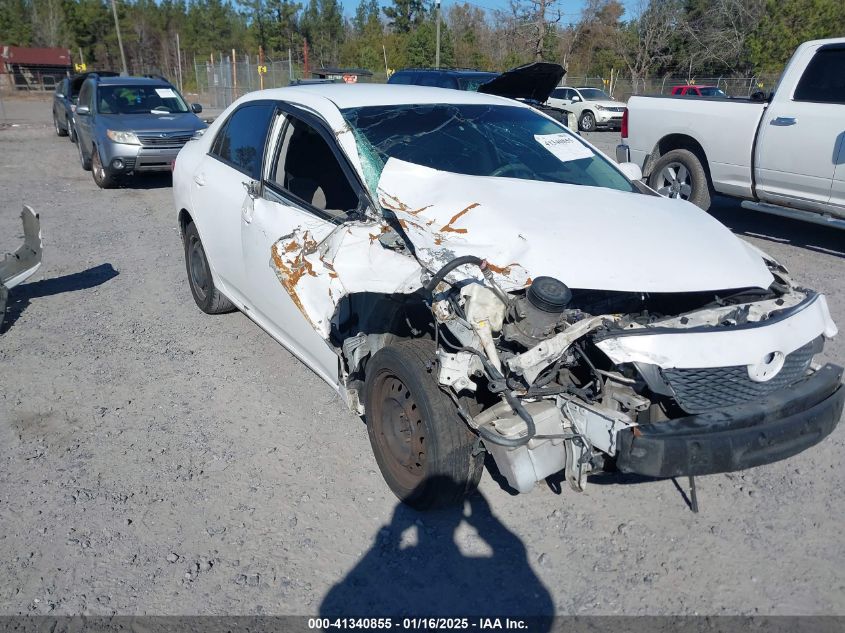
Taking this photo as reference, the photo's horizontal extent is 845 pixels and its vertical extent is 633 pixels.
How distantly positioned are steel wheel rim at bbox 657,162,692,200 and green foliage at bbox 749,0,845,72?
30.3 meters

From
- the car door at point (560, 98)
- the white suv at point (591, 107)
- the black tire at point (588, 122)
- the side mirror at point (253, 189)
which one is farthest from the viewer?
the car door at point (560, 98)

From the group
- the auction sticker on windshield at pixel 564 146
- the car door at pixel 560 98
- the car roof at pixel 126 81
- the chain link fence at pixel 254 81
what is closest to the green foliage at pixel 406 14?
the chain link fence at pixel 254 81

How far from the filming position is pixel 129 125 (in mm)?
10508

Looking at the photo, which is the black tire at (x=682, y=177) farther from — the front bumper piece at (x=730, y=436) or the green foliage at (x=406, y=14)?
the green foliage at (x=406, y=14)

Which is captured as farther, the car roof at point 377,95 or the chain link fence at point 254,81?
the chain link fence at point 254,81

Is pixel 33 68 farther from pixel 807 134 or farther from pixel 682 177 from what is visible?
pixel 807 134

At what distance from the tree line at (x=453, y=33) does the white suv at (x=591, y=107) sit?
10744 millimetres

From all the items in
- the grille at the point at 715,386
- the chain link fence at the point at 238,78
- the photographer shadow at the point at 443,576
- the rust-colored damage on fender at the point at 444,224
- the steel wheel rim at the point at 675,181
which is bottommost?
the photographer shadow at the point at 443,576

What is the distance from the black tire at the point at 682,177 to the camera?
786 cm

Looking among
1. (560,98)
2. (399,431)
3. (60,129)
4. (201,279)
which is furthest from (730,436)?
(560,98)

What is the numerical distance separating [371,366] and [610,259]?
1.19m

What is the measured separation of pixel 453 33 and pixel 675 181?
2117 inches

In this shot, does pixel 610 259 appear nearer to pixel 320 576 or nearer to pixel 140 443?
pixel 320 576

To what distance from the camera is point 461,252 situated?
2764 mm
